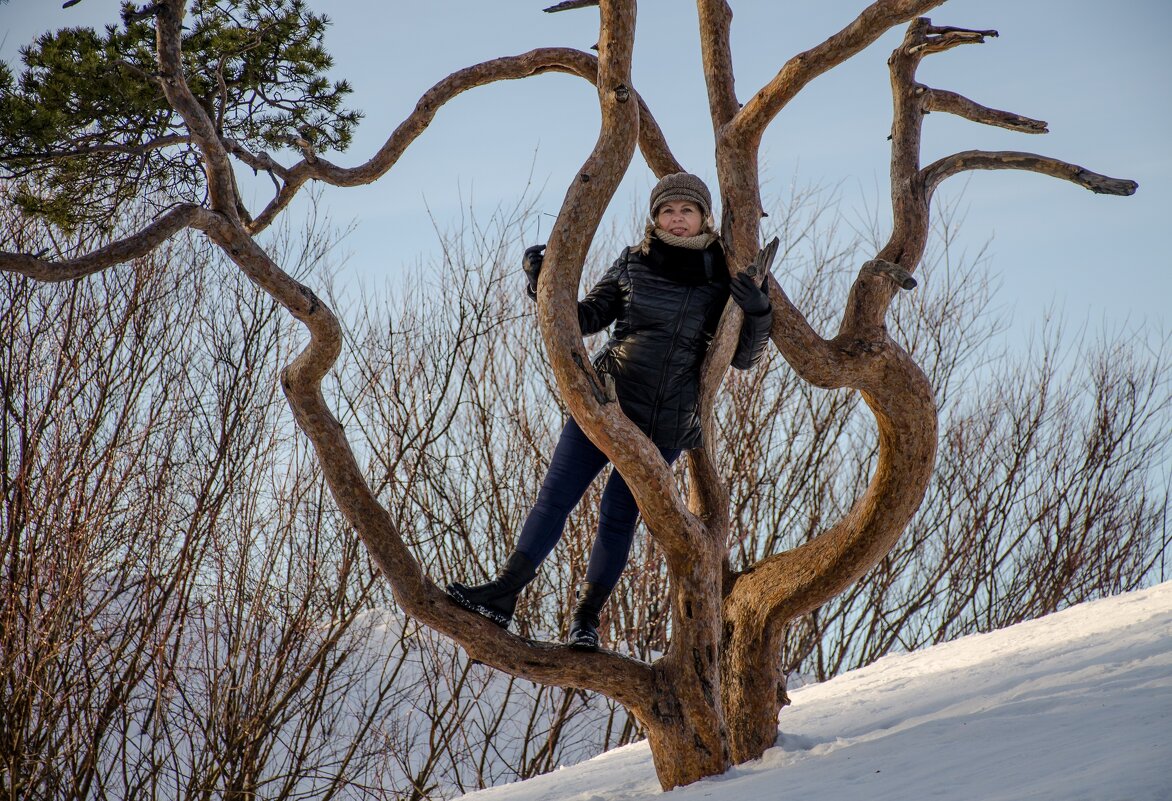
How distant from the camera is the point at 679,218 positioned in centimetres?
305

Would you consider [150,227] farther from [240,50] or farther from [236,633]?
[236,633]

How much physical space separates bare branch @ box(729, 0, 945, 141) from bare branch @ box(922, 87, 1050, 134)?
39 centimetres

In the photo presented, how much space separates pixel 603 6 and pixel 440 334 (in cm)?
455

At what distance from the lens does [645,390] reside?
303cm

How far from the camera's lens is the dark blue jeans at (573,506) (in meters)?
2.97

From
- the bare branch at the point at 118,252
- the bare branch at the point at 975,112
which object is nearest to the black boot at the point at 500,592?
the bare branch at the point at 118,252

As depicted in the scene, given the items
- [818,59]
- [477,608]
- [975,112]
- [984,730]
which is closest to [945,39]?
[975,112]

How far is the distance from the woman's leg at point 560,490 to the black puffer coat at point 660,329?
19 cm

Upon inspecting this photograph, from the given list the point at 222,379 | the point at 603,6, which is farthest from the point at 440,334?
the point at 603,6

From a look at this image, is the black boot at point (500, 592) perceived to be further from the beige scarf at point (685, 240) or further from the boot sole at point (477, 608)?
the beige scarf at point (685, 240)

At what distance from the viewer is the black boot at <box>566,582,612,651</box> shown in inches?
119

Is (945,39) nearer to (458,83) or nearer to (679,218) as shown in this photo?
(679,218)

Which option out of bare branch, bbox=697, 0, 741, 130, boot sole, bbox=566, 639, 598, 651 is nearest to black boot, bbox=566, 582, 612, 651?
boot sole, bbox=566, 639, 598, 651

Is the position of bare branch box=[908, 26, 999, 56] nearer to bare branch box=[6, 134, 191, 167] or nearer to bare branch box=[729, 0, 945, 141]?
bare branch box=[729, 0, 945, 141]
